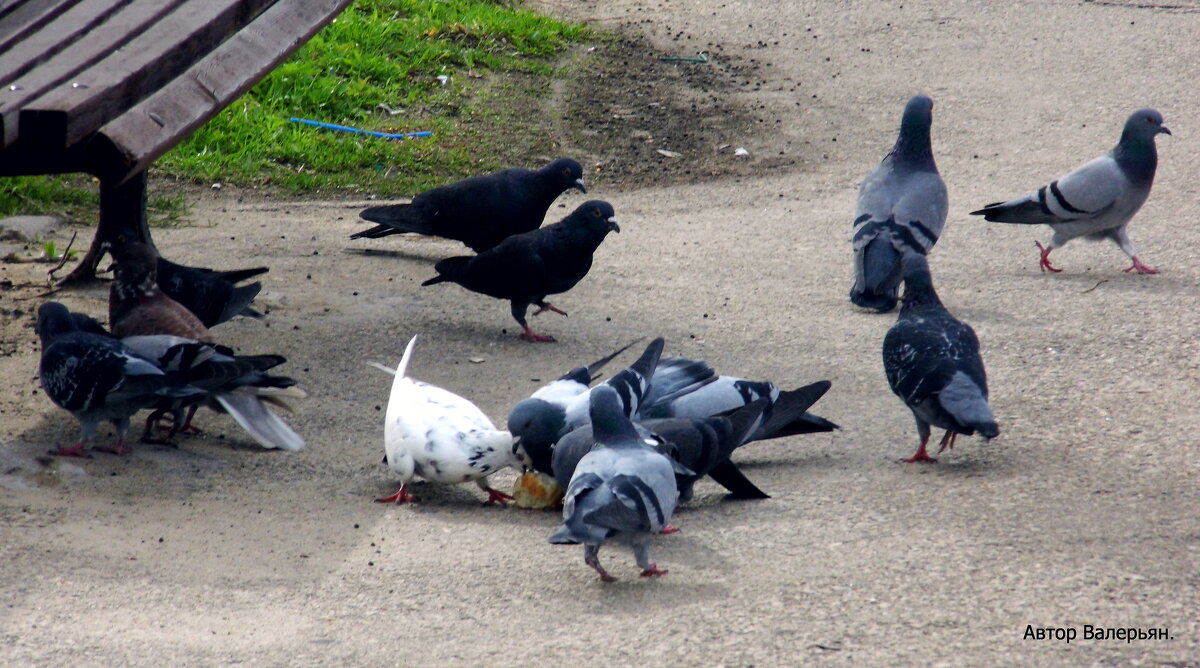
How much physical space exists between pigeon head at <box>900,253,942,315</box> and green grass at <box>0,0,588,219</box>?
4.42 meters

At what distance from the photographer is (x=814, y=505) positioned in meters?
3.96

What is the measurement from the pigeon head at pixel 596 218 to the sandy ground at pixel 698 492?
500mm

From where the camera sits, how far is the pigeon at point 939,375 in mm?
4062

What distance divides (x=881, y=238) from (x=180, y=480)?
12.0 ft

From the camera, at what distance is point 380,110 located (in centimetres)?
977

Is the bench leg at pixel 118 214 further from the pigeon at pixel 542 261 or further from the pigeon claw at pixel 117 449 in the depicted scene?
the pigeon claw at pixel 117 449

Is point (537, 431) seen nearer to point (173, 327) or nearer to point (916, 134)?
point (173, 327)

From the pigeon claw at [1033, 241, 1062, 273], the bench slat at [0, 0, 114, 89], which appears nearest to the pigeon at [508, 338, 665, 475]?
the bench slat at [0, 0, 114, 89]

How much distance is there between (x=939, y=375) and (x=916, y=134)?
2861mm

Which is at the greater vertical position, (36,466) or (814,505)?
(814,505)

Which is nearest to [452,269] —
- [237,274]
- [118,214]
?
[237,274]

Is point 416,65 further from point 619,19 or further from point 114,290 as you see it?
point 114,290

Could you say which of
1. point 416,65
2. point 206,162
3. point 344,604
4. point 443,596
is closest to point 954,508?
point 443,596

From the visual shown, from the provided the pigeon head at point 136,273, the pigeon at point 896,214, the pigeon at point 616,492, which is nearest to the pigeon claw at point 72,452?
the pigeon head at point 136,273
